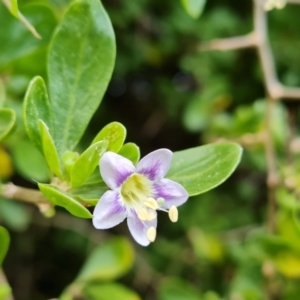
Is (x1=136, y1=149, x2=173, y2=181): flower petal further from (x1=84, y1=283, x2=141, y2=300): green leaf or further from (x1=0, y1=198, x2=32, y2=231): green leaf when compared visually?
(x1=0, y1=198, x2=32, y2=231): green leaf

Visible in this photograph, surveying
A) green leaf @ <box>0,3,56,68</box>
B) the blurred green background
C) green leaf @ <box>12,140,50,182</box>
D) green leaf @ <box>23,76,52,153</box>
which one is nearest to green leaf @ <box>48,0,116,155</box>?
green leaf @ <box>23,76,52,153</box>

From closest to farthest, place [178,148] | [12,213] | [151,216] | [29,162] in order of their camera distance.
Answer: [151,216]
[29,162]
[12,213]
[178,148]

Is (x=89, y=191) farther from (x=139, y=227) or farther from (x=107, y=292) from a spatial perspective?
(x=107, y=292)

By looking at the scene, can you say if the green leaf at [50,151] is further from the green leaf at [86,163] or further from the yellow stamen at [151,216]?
the yellow stamen at [151,216]

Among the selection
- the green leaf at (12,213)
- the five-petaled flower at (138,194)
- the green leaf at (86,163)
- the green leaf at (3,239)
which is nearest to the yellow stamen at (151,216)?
the five-petaled flower at (138,194)

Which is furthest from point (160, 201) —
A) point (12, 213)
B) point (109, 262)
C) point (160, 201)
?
point (12, 213)

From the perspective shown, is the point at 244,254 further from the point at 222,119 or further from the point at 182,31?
the point at 182,31

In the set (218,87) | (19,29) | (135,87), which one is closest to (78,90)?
(19,29)
